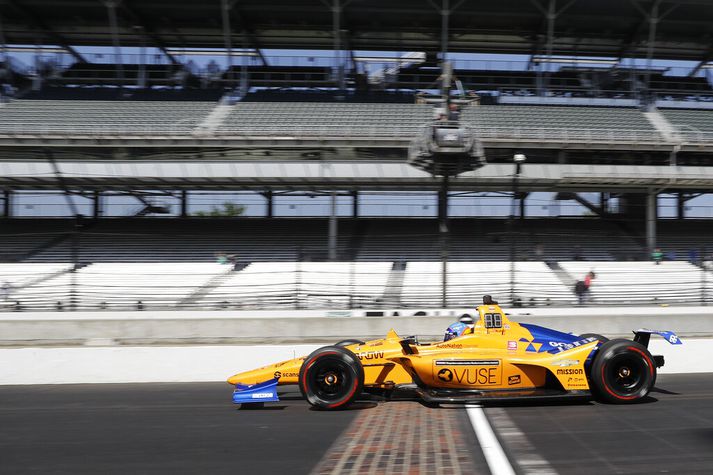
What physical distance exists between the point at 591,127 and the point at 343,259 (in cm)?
1272

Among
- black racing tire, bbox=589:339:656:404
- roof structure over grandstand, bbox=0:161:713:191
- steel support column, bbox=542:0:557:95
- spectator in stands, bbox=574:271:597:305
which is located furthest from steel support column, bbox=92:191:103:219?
black racing tire, bbox=589:339:656:404

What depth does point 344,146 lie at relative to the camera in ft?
73.4

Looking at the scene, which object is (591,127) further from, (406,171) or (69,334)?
(69,334)

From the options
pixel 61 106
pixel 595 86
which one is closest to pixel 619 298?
pixel 595 86

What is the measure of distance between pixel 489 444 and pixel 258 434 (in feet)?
7.43

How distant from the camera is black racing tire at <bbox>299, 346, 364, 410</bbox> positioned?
704 cm

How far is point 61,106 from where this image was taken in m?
26.6

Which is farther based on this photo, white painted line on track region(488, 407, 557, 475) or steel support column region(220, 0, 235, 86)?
steel support column region(220, 0, 235, 86)

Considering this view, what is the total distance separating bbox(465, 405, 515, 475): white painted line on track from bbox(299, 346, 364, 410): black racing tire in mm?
1354

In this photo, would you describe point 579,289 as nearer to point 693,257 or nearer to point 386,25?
point 693,257

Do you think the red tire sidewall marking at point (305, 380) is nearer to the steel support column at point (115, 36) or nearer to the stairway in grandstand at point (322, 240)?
the stairway in grandstand at point (322, 240)

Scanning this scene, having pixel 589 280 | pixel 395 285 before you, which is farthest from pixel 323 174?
pixel 589 280

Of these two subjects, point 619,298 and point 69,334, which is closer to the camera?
point 69,334

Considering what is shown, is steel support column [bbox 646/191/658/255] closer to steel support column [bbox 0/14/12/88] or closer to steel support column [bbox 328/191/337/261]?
steel support column [bbox 328/191/337/261]
